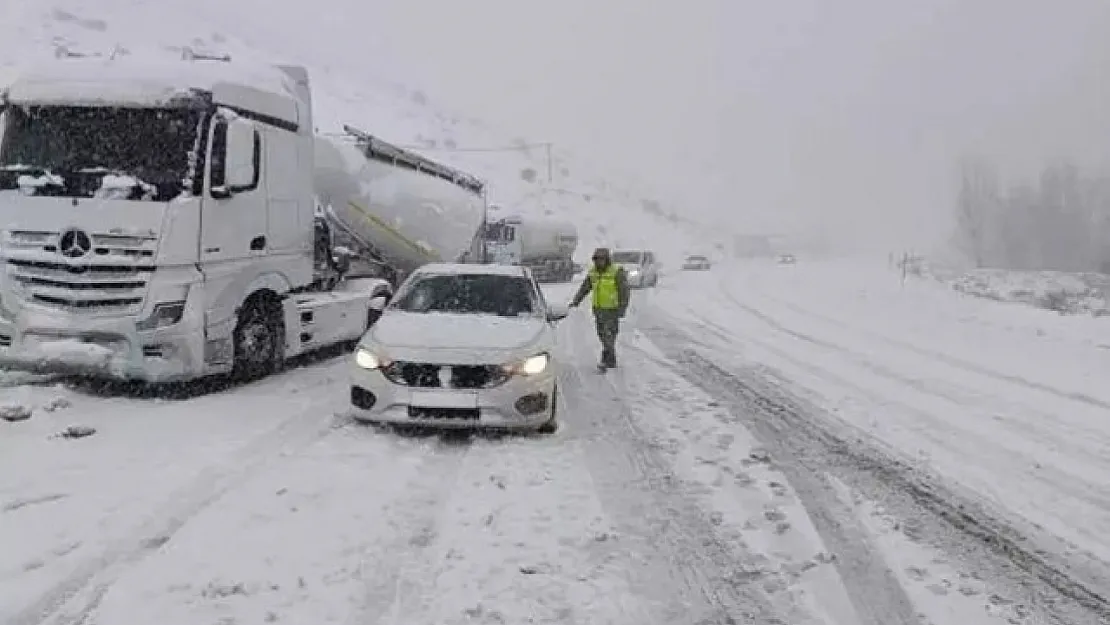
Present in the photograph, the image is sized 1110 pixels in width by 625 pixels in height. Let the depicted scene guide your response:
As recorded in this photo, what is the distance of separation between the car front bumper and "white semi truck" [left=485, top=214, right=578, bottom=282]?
102 ft

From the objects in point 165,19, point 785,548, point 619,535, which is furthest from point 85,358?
point 165,19

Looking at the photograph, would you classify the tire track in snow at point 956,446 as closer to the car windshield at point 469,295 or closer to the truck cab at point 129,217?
the car windshield at point 469,295

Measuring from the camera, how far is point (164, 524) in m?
5.89

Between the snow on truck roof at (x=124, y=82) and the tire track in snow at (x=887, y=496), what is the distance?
6260mm

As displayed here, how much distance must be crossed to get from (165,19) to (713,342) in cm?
5844

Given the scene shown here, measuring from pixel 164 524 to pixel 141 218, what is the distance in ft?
14.9

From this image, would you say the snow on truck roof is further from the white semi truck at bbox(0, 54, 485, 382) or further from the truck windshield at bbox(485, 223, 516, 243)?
the truck windshield at bbox(485, 223, 516, 243)

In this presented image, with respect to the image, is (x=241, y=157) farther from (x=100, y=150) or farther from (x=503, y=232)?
(x=503, y=232)

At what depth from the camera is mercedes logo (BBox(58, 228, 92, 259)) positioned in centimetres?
943

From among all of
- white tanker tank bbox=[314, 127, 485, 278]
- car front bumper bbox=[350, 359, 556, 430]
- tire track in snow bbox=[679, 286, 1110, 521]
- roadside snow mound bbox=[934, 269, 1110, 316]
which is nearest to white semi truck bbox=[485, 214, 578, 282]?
roadside snow mound bbox=[934, 269, 1110, 316]

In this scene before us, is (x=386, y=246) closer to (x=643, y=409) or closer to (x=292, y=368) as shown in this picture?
(x=292, y=368)

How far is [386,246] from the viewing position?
15250 mm

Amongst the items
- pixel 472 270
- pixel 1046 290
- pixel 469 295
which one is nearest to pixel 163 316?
pixel 469 295

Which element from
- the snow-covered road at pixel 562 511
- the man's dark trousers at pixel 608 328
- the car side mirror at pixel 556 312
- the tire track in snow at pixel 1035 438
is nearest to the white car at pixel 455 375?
the snow-covered road at pixel 562 511
